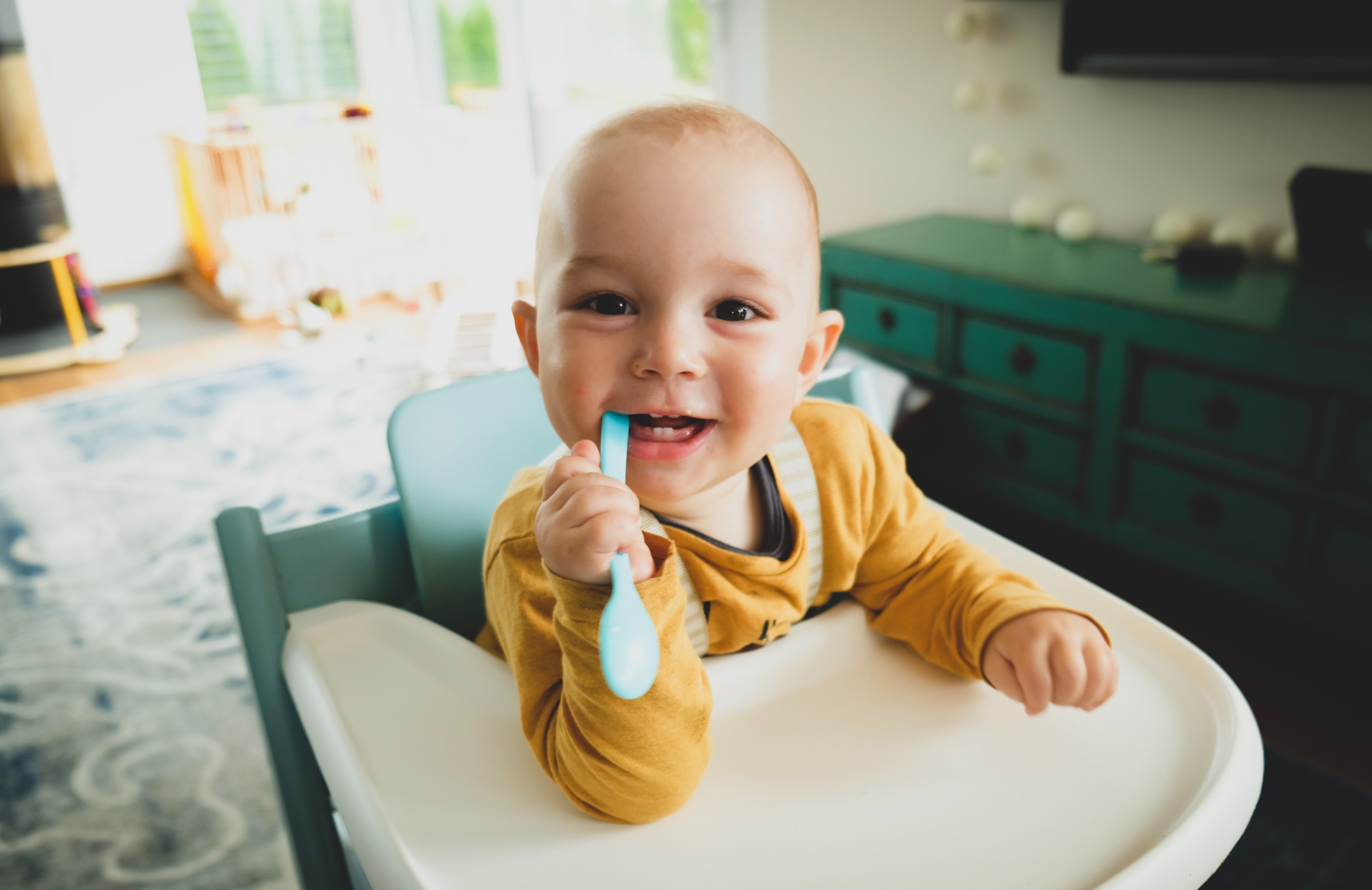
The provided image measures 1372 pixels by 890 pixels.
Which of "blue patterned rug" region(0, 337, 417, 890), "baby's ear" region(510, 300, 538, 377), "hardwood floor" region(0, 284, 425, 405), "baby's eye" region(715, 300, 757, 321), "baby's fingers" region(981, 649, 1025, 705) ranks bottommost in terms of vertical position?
"blue patterned rug" region(0, 337, 417, 890)

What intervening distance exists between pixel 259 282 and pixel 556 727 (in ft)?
12.7

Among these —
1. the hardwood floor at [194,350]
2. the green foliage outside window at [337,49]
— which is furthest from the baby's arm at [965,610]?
the green foliage outside window at [337,49]

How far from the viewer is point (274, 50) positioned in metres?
5.13

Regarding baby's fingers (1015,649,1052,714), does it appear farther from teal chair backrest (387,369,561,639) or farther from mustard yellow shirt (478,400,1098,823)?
teal chair backrest (387,369,561,639)

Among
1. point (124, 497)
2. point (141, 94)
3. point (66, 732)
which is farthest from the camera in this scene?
point (141, 94)

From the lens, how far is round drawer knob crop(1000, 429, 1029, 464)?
1810 millimetres

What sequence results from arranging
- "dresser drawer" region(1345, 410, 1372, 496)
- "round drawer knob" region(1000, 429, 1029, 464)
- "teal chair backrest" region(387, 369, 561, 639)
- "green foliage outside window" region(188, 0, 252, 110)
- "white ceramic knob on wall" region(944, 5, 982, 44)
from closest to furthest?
"teal chair backrest" region(387, 369, 561, 639)
"dresser drawer" region(1345, 410, 1372, 496)
"round drawer knob" region(1000, 429, 1029, 464)
"white ceramic knob on wall" region(944, 5, 982, 44)
"green foliage outside window" region(188, 0, 252, 110)

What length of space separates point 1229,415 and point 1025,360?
0.36 meters

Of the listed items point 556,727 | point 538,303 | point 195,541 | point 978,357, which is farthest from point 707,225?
point 195,541

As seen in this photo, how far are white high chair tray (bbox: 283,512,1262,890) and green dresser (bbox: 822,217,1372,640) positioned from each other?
2.87 ft

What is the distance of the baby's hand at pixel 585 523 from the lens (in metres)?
0.48

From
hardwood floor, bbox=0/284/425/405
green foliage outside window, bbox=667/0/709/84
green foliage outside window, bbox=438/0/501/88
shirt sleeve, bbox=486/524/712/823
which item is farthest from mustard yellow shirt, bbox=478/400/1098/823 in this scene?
green foliage outside window, bbox=438/0/501/88

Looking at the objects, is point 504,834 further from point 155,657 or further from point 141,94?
point 141,94

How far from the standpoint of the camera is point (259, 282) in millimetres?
3971
